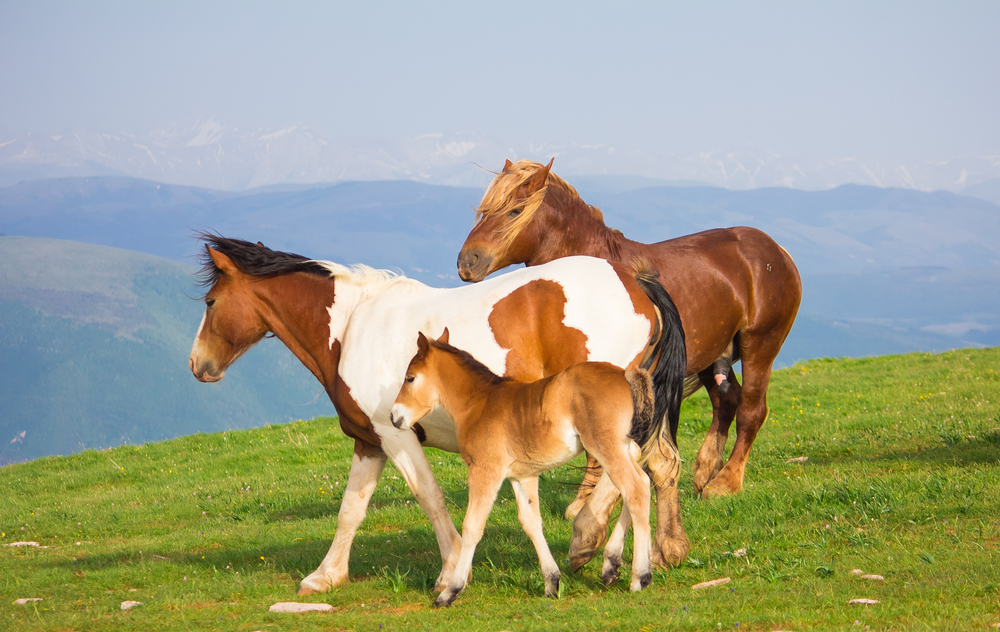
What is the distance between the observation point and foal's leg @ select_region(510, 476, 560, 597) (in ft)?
15.9

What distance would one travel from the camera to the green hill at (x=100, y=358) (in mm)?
93625

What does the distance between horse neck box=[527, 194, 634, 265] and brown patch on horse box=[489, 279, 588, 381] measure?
146 cm

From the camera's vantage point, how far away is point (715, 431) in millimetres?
8242

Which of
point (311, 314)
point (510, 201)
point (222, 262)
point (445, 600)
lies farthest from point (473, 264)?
point (445, 600)

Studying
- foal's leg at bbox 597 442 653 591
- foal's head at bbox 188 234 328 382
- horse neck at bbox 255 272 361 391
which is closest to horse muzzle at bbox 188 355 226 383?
foal's head at bbox 188 234 328 382

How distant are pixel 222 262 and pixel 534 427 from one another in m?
2.94

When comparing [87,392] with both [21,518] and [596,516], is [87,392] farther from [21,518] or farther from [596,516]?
[596,516]

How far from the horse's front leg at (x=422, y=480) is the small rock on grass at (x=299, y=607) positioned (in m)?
0.75

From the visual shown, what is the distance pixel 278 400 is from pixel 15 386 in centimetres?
3069

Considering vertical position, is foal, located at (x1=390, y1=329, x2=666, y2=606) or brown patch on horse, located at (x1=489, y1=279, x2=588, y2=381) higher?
brown patch on horse, located at (x1=489, y1=279, x2=588, y2=381)

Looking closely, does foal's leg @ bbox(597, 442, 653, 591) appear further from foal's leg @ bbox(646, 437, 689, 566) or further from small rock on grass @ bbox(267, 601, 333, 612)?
small rock on grass @ bbox(267, 601, 333, 612)

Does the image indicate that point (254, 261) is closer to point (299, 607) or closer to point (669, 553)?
point (299, 607)

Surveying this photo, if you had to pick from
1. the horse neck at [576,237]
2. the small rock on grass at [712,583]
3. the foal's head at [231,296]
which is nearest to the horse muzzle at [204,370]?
the foal's head at [231,296]

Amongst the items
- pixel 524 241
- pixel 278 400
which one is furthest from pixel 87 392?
pixel 524 241
